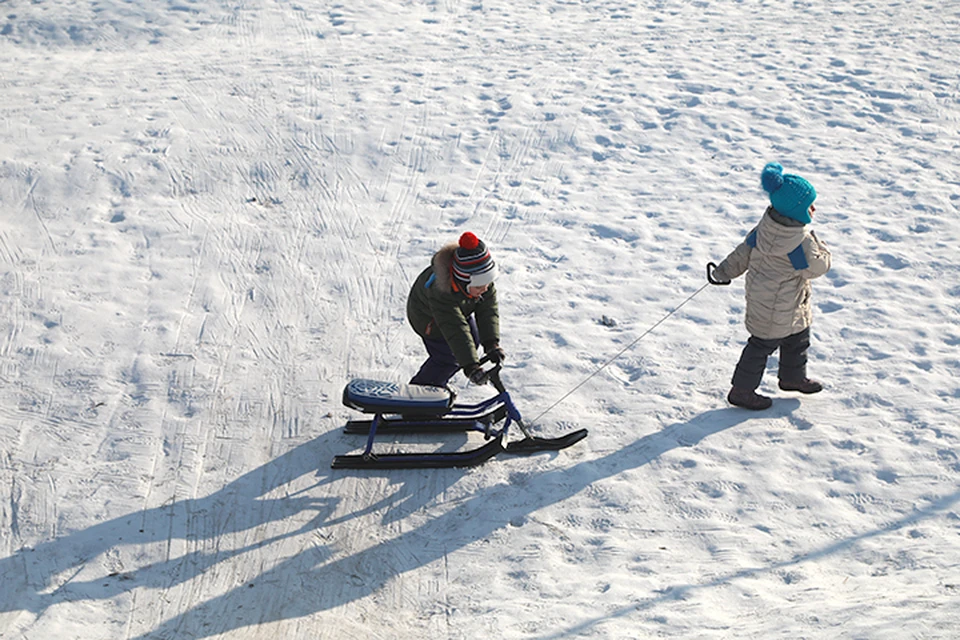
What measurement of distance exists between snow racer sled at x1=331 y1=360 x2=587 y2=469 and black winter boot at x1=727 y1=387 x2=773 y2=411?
1118mm

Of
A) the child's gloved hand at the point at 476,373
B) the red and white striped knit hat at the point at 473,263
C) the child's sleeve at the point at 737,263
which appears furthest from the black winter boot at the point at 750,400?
the red and white striped knit hat at the point at 473,263

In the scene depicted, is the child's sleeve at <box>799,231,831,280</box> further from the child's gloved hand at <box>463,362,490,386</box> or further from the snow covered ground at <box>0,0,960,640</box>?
the child's gloved hand at <box>463,362,490,386</box>

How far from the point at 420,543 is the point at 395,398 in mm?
870

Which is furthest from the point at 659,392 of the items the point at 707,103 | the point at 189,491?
the point at 707,103

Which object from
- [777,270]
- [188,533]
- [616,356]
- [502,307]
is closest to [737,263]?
[777,270]

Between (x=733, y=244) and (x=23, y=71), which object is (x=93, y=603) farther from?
(x=23, y=71)

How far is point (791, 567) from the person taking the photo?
A: 5.00 metres

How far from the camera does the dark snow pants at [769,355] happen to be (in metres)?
6.02

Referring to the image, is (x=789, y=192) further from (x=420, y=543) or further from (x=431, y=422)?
(x=420, y=543)

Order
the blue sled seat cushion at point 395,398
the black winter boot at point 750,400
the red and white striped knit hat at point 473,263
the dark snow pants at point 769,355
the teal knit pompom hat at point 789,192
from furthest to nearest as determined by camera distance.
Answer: the black winter boot at point 750,400 < the dark snow pants at point 769,355 < the blue sled seat cushion at point 395,398 < the teal knit pompom hat at point 789,192 < the red and white striped knit hat at point 473,263

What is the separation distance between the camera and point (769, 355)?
20.0ft

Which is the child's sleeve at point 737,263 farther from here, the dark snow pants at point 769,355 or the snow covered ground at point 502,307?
the snow covered ground at point 502,307

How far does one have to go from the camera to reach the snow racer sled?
216 inches

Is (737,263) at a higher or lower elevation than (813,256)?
lower
